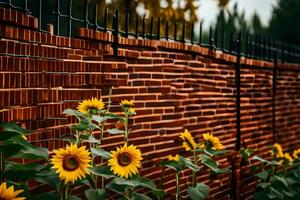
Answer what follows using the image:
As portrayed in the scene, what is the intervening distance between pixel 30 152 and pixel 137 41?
76.8 inches

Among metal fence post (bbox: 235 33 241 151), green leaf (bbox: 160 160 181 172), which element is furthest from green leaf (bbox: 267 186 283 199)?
green leaf (bbox: 160 160 181 172)

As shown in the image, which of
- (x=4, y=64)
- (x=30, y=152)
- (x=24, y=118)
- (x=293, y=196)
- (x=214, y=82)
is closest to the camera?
(x=30, y=152)

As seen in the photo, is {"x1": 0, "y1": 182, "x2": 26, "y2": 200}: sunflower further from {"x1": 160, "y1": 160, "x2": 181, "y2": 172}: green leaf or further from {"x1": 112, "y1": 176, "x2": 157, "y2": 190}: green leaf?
{"x1": 160, "y1": 160, "x2": 181, "y2": 172}: green leaf

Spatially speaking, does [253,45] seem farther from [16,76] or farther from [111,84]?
[16,76]

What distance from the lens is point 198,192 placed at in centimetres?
381

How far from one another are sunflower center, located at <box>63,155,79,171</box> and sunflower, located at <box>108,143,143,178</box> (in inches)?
14.0

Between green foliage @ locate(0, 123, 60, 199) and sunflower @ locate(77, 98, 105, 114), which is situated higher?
sunflower @ locate(77, 98, 105, 114)

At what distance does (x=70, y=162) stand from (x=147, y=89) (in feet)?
6.32

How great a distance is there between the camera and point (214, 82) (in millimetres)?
5855

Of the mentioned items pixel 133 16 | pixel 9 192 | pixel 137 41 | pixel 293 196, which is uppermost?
pixel 133 16

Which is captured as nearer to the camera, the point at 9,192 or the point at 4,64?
the point at 9,192

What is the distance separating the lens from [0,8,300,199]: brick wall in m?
3.23

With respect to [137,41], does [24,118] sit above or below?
below

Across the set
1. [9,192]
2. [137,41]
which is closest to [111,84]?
[137,41]
